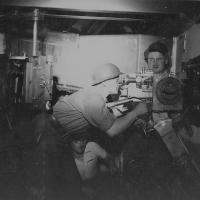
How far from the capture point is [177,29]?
4.73m

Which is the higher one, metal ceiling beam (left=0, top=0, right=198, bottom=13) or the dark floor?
metal ceiling beam (left=0, top=0, right=198, bottom=13)

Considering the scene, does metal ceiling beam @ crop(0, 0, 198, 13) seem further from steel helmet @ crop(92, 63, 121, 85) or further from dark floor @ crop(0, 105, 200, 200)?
dark floor @ crop(0, 105, 200, 200)

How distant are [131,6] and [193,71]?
1227mm

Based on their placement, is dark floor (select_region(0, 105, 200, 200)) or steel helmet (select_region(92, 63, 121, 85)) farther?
dark floor (select_region(0, 105, 200, 200))

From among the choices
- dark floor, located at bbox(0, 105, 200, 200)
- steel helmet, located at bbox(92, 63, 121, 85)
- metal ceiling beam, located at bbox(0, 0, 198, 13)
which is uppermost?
metal ceiling beam, located at bbox(0, 0, 198, 13)

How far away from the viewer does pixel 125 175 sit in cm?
404

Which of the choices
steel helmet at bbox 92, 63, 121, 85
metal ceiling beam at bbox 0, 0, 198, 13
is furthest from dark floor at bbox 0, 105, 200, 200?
metal ceiling beam at bbox 0, 0, 198, 13

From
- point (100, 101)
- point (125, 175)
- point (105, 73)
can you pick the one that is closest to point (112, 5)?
point (105, 73)

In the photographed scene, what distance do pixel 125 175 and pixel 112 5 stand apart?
2.38 m

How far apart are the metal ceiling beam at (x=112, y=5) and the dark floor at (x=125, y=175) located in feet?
6.33

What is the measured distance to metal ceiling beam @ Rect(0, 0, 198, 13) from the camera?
3602mm

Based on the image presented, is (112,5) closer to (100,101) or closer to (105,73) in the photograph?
(105,73)

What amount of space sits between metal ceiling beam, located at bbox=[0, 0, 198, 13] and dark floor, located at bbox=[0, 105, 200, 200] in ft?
6.33

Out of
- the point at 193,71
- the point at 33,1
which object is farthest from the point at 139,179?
the point at 33,1
